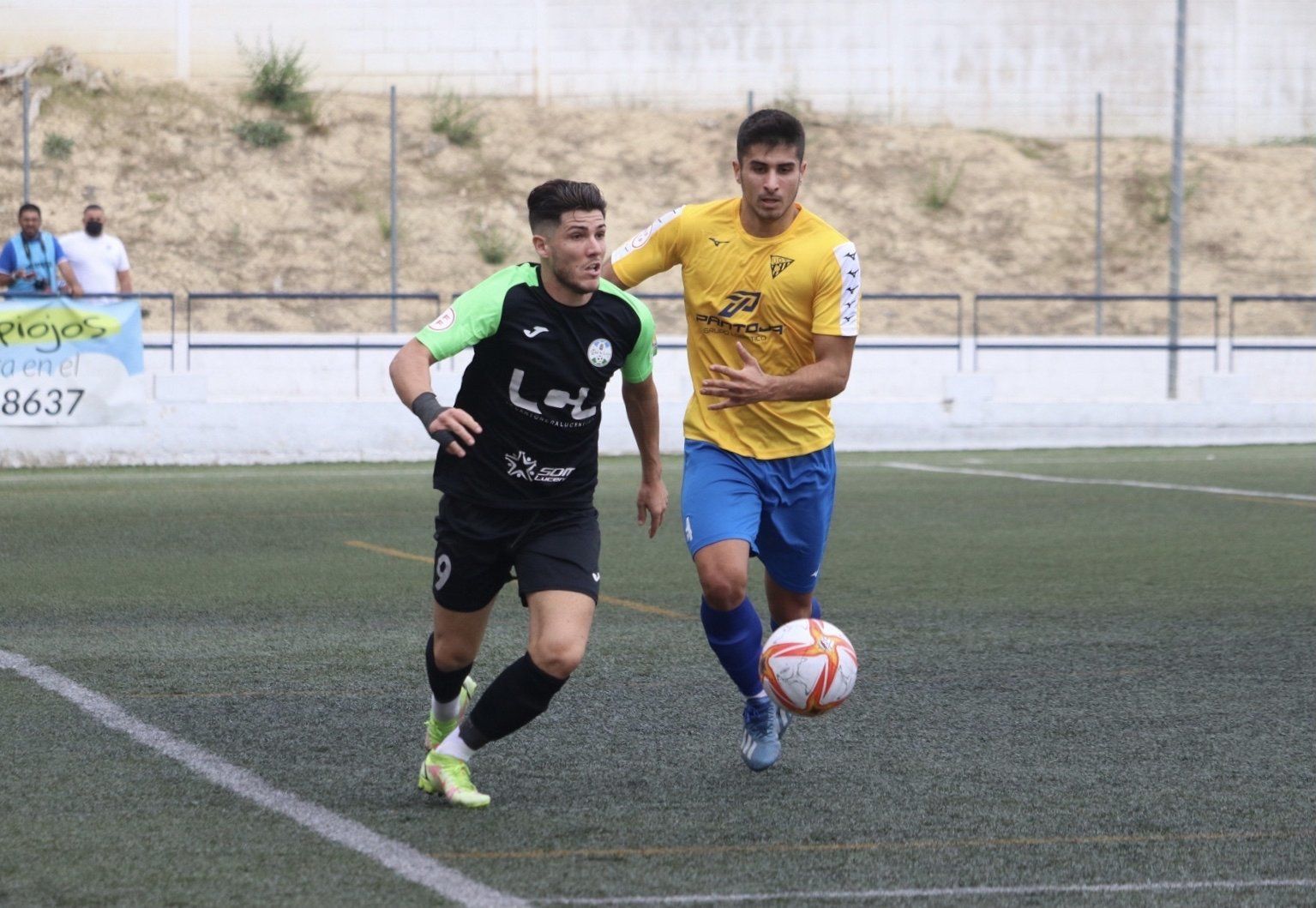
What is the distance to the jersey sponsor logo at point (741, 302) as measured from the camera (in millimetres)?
5984

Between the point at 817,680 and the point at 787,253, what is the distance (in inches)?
53.0

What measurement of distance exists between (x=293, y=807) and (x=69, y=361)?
43.3ft

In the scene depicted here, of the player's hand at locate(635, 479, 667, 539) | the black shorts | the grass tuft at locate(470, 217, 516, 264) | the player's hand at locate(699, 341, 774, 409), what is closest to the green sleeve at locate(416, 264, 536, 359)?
the black shorts

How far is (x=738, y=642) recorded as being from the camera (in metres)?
5.86

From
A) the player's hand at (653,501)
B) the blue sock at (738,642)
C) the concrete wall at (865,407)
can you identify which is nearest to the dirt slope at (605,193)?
the concrete wall at (865,407)

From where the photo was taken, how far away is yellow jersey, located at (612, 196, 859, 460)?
596cm

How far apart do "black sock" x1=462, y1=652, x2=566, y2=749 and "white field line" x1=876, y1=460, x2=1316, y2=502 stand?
10.9m

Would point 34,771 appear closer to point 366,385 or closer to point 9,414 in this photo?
point 9,414

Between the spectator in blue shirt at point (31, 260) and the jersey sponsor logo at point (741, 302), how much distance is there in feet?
43.8

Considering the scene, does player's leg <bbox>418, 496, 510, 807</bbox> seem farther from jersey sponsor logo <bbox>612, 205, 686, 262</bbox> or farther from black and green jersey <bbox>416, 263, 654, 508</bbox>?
jersey sponsor logo <bbox>612, 205, 686, 262</bbox>

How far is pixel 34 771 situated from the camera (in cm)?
541

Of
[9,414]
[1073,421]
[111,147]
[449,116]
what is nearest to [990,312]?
[449,116]

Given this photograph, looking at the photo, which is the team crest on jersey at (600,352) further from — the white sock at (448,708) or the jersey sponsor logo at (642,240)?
the white sock at (448,708)

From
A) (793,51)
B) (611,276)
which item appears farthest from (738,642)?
(793,51)
